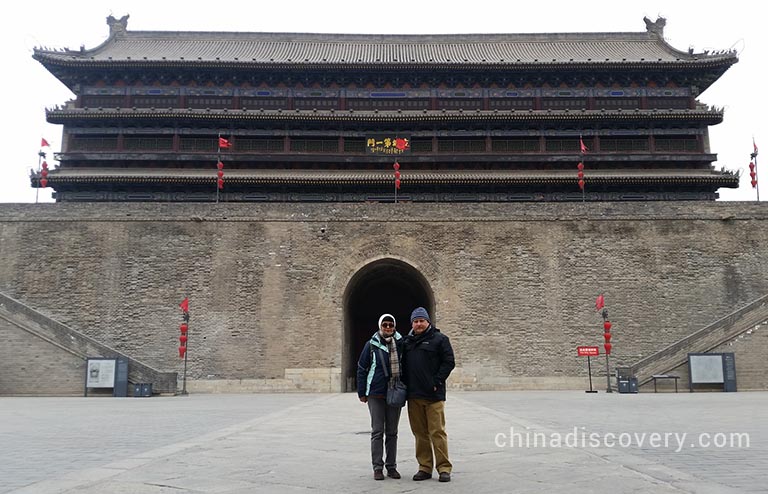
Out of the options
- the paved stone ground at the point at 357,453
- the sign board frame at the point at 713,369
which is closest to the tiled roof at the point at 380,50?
the sign board frame at the point at 713,369

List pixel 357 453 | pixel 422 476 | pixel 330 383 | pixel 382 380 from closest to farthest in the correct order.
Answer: pixel 422 476
pixel 382 380
pixel 357 453
pixel 330 383

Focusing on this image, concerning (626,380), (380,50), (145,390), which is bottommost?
(145,390)

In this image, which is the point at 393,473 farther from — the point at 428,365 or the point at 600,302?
the point at 600,302

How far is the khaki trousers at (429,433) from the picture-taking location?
14.6ft

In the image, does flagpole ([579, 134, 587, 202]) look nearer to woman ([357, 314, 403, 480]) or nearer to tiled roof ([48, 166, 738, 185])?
tiled roof ([48, 166, 738, 185])

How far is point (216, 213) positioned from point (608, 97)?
1436cm

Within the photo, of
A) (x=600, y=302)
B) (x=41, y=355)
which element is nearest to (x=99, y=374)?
(x=41, y=355)

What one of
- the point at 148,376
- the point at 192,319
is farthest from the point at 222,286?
the point at 148,376

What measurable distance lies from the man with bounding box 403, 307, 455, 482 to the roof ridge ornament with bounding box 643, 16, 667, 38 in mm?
26068

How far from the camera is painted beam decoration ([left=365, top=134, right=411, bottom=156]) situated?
23117 mm

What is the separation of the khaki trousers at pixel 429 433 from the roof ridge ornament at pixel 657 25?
2627 centimetres

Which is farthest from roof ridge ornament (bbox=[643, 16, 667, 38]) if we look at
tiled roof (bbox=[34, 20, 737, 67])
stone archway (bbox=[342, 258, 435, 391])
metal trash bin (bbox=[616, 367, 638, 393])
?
metal trash bin (bbox=[616, 367, 638, 393])

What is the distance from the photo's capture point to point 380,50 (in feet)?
87.7

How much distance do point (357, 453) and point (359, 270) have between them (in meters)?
13.0
